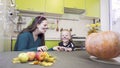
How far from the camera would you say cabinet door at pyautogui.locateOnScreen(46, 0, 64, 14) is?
346 cm

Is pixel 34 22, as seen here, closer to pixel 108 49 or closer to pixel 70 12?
pixel 108 49

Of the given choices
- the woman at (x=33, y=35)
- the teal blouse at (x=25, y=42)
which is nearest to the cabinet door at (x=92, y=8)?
the woman at (x=33, y=35)

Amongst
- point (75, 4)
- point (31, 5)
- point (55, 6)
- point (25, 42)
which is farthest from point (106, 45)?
point (75, 4)

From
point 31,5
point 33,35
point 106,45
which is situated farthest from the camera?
point 31,5

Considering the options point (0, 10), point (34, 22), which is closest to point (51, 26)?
point (34, 22)

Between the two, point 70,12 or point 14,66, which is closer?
point 14,66

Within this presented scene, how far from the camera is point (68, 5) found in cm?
367

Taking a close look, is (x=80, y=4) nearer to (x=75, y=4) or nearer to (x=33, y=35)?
(x=75, y=4)

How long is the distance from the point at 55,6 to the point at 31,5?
1.66 feet

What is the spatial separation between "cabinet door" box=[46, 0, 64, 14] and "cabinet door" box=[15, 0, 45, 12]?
11 cm

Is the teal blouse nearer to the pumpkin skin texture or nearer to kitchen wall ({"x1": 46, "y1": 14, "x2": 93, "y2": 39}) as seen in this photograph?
the pumpkin skin texture

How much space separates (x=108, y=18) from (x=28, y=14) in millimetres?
1902

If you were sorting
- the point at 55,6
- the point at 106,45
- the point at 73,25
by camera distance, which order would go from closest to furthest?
1. the point at 106,45
2. the point at 55,6
3. the point at 73,25

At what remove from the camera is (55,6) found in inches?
139
